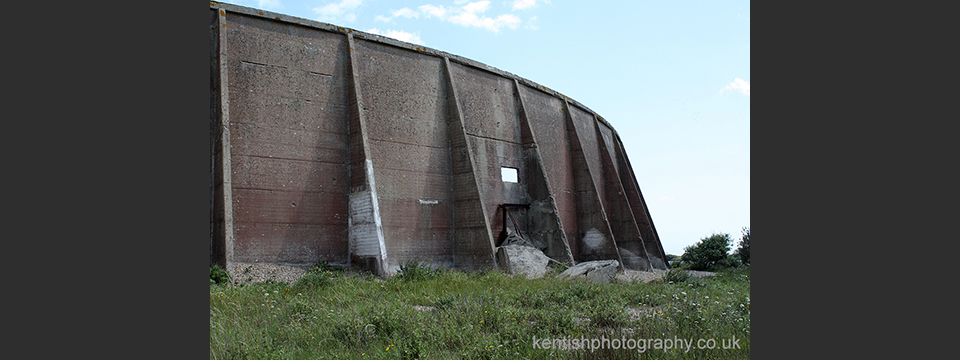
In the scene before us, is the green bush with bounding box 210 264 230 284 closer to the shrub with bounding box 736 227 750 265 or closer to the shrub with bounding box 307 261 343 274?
the shrub with bounding box 307 261 343 274

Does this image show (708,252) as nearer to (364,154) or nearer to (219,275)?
(364,154)

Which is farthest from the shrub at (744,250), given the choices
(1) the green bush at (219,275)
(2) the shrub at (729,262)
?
(1) the green bush at (219,275)

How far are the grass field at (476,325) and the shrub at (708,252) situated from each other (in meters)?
12.1

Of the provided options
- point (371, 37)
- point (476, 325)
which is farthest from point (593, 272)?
point (371, 37)

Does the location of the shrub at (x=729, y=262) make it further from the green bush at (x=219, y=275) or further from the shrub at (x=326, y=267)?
the green bush at (x=219, y=275)

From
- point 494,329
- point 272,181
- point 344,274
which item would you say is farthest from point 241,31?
point 494,329

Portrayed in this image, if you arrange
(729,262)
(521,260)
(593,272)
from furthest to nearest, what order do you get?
(729,262) < (521,260) < (593,272)

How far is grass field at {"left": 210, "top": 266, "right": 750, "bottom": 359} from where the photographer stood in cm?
484

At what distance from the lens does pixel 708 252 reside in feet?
64.4

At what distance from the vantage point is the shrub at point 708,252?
19.5 metres

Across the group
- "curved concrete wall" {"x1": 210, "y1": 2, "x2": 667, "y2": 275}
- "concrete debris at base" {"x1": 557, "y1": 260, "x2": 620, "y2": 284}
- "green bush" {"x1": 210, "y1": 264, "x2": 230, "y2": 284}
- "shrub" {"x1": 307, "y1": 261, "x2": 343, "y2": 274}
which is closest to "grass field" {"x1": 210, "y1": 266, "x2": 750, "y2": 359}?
"green bush" {"x1": 210, "y1": 264, "x2": 230, "y2": 284}

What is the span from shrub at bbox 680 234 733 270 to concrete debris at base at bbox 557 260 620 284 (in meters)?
7.90

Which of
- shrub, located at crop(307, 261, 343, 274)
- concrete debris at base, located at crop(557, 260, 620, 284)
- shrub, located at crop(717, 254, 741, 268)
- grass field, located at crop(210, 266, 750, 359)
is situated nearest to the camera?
grass field, located at crop(210, 266, 750, 359)

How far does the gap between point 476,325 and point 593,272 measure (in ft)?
21.9
